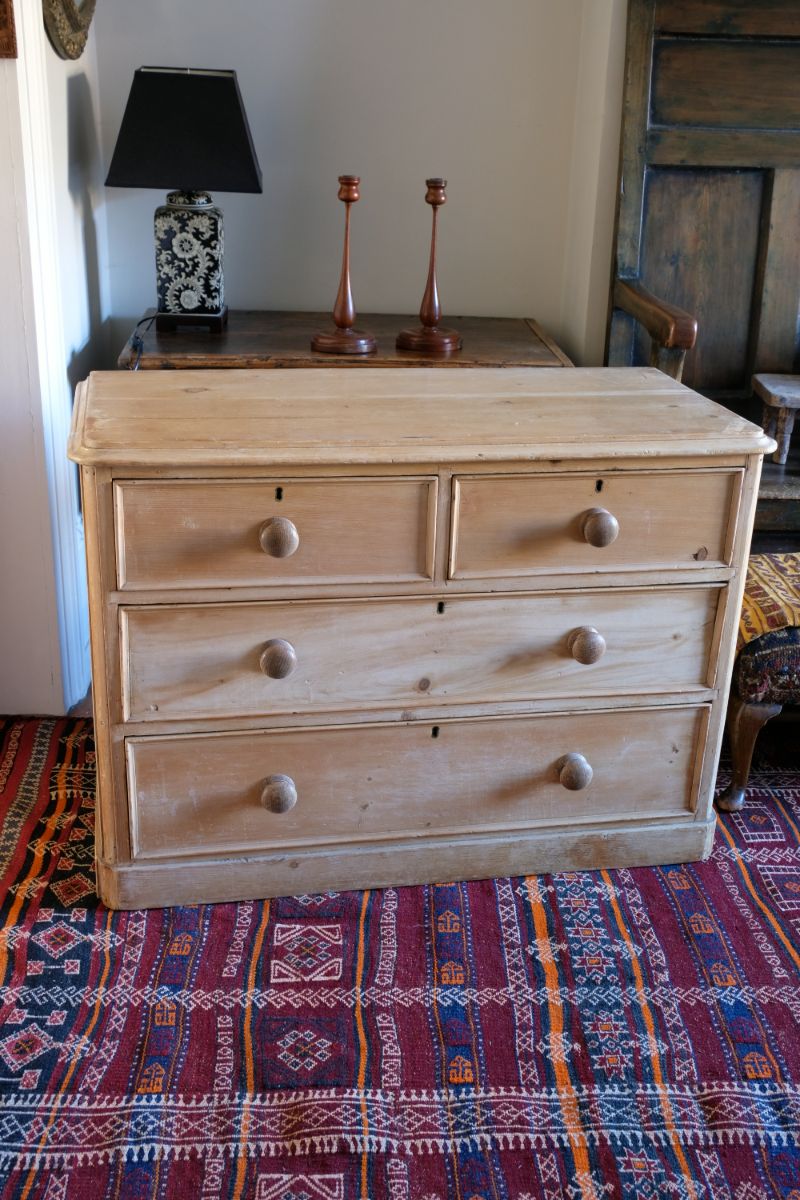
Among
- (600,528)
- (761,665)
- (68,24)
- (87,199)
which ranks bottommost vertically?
(761,665)

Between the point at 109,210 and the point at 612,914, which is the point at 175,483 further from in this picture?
the point at 109,210

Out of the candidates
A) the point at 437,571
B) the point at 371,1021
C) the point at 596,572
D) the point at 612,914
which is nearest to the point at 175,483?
the point at 437,571

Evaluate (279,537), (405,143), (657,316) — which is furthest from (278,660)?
(405,143)

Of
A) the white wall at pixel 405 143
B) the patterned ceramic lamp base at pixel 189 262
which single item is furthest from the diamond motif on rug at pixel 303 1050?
the white wall at pixel 405 143

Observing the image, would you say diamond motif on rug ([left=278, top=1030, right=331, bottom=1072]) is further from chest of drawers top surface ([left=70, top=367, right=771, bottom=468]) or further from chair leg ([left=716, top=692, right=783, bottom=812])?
chair leg ([left=716, top=692, right=783, bottom=812])

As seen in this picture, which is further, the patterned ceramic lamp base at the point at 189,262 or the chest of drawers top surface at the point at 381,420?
the patterned ceramic lamp base at the point at 189,262

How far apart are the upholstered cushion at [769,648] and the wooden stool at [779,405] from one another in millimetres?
494

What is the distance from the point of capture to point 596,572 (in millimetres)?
1796

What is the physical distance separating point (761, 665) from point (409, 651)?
68cm

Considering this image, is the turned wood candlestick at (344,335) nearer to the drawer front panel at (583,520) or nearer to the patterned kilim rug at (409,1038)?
the drawer front panel at (583,520)

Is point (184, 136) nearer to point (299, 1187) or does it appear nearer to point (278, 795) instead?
point (278, 795)

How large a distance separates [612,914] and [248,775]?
628 mm

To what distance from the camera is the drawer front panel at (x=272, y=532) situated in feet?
5.41

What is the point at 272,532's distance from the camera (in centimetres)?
166
